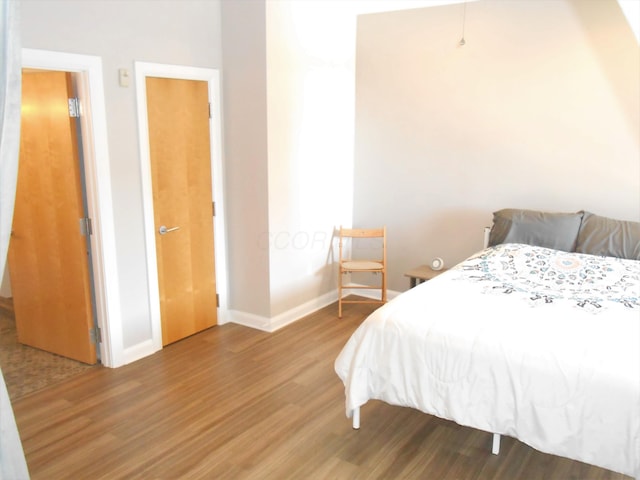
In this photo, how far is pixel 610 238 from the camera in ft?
11.6

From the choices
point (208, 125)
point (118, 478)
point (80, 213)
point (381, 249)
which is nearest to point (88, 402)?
point (118, 478)

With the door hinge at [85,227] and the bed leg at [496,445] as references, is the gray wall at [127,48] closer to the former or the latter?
the door hinge at [85,227]

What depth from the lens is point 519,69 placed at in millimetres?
4082

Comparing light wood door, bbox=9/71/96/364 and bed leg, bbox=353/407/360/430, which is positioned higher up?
light wood door, bbox=9/71/96/364

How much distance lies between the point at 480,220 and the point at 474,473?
240 centimetres

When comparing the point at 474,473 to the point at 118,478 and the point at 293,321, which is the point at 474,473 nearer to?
the point at 118,478

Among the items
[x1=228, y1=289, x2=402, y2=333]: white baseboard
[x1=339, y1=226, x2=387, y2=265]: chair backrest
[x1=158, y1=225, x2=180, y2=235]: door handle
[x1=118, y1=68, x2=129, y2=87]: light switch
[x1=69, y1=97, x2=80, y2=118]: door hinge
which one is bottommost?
[x1=228, y1=289, x2=402, y2=333]: white baseboard

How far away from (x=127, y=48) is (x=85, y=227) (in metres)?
1.22

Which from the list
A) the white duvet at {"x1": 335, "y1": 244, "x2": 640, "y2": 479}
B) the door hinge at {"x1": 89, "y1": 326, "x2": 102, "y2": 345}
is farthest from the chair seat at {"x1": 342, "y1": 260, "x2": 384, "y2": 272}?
the door hinge at {"x1": 89, "y1": 326, "x2": 102, "y2": 345}

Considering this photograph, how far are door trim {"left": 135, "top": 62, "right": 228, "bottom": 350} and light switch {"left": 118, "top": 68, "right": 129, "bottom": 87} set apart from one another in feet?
0.26

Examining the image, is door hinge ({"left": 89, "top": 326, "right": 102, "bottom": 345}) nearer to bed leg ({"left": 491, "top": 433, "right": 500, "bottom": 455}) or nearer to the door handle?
the door handle

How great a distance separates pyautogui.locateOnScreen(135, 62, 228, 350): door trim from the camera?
11.8ft

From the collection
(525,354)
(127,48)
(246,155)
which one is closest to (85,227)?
(127,48)

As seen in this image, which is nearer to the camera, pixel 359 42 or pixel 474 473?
pixel 474 473
